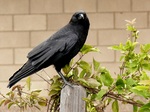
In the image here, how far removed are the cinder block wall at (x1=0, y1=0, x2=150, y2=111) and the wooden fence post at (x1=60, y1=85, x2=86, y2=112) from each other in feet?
9.61

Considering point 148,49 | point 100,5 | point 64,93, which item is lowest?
point 64,93

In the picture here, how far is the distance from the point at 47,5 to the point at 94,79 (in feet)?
9.46

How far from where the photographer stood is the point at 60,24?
5434 mm

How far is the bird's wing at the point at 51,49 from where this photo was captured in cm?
277

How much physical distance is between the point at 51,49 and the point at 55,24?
104 inches

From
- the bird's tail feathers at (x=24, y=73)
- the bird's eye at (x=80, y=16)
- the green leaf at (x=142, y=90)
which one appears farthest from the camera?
the bird's eye at (x=80, y=16)

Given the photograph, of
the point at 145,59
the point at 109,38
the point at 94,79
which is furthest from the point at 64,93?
the point at 109,38

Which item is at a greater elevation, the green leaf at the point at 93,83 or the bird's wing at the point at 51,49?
the bird's wing at the point at 51,49

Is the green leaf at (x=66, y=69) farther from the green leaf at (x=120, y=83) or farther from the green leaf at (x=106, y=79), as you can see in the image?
the green leaf at (x=120, y=83)

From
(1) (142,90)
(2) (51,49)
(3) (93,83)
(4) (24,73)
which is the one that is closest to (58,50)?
(2) (51,49)

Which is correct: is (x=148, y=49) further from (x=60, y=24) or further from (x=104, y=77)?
(x=60, y=24)

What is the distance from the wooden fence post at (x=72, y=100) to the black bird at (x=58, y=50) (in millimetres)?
155

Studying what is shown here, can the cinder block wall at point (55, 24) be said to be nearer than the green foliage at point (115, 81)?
No

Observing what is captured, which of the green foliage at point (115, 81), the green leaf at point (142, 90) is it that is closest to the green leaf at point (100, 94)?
A: the green foliage at point (115, 81)
